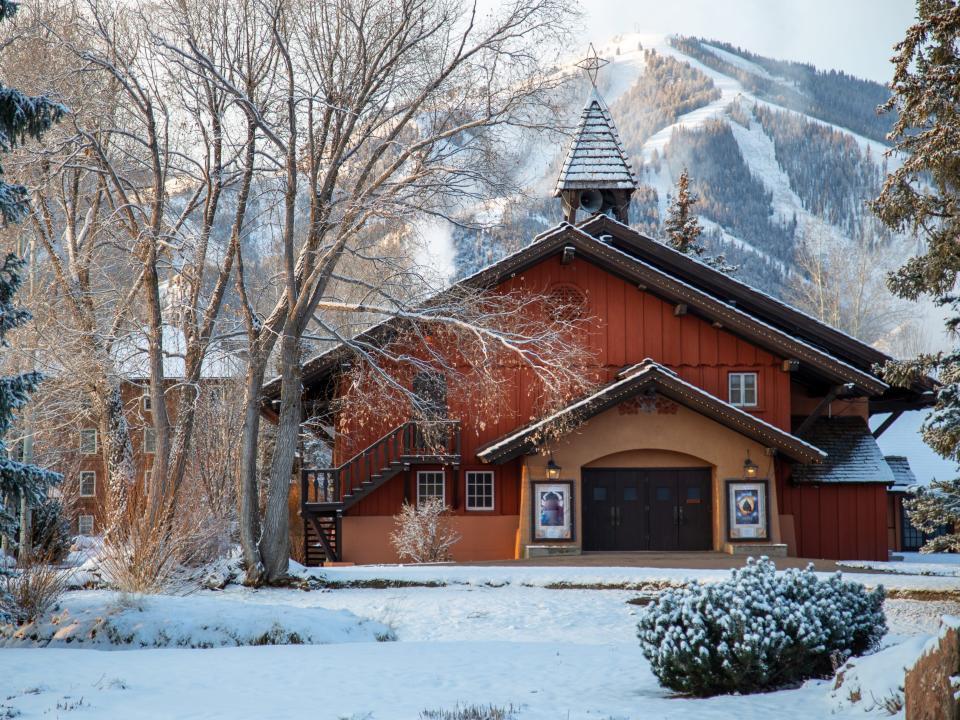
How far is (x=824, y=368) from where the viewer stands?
→ 25.9 m

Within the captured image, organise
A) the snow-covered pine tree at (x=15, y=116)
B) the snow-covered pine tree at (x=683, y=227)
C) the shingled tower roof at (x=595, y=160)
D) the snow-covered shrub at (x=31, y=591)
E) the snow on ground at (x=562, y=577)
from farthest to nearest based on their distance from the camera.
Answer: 1. the snow-covered pine tree at (x=683, y=227)
2. the shingled tower roof at (x=595, y=160)
3. the snow on ground at (x=562, y=577)
4. the snow-covered shrub at (x=31, y=591)
5. the snow-covered pine tree at (x=15, y=116)

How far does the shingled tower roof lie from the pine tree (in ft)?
69.9

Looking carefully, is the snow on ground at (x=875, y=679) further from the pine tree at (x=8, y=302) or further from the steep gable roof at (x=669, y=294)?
the steep gable roof at (x=669, y=294)

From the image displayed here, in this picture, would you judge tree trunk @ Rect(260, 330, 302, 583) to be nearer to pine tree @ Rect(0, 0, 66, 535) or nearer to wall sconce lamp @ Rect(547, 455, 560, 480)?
wall sconce lamp @ Rect(547, 455, 560, 480)

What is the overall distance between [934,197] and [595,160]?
16.3m

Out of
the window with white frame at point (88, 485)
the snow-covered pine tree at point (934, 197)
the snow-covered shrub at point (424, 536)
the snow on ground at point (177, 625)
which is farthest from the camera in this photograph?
the window with white frame at point (88, 485)

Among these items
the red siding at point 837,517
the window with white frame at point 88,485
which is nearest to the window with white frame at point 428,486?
the red siding at point 837,517

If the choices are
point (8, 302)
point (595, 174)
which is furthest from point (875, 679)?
point (595, 174)

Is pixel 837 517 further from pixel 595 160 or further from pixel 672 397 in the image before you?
pixel 595 160

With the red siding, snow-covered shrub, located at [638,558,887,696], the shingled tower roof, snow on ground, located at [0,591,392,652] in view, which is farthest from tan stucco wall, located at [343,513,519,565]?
snow-covered shrub, located at [638,558,887,696]

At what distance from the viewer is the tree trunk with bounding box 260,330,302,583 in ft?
68.2

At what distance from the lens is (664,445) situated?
2542cm

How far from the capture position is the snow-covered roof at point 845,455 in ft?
86.1

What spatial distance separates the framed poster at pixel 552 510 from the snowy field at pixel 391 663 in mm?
5630
